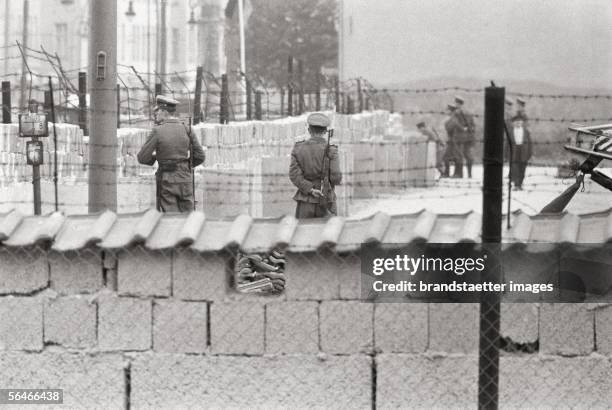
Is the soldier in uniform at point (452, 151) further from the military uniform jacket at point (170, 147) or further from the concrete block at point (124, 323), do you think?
the concrete block at point (124, 323)

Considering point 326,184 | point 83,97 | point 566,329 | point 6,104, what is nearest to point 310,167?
point 326,184

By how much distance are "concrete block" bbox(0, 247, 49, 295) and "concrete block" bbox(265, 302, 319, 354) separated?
113 cm

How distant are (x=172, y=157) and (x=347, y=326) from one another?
6.41 meters

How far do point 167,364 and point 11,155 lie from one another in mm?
6082

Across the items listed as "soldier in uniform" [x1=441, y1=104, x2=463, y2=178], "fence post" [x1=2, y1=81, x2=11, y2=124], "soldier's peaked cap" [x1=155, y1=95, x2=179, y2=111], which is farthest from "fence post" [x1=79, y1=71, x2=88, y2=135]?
"soldier in uniform" [x1=441, y1=104, x2=463, y2=178]

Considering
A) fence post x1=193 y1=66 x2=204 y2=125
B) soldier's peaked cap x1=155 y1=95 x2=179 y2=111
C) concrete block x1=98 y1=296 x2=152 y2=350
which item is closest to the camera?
concrete block x1=98 y1=296 x2=152 y2=350

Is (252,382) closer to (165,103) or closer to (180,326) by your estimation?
(180,326)

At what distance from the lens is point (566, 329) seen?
667cm

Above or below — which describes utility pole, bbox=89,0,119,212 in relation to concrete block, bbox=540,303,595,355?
above

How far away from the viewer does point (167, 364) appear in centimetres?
684

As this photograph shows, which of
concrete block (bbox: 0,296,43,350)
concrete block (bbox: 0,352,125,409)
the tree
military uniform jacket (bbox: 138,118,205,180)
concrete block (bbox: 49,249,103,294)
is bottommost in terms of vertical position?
concrete block (bbox: 0,352,125,409)

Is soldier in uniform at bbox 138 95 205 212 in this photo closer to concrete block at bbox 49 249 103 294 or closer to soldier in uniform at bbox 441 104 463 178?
concrete block at bbox 49 249 103 294

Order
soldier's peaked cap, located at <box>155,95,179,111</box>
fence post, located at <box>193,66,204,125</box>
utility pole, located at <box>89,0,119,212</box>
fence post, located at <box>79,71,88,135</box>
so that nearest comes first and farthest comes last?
utility pole, located at <box>89,0,119,212</box> → soldier's peaked cap, located at <box>155,95,179,111</box> → fence post, located at <box>79,71,88,135</box> → fence post, located at <box>193,66,204,125</box>

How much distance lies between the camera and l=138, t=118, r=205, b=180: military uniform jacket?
501 inches
